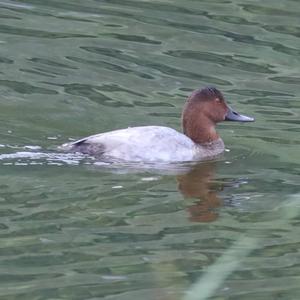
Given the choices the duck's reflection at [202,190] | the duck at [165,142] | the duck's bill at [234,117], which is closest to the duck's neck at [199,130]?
the duck at [165,142]

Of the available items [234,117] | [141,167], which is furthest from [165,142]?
[234,117]

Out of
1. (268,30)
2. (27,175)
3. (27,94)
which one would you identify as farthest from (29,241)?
(268,30)

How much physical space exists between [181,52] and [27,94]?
2551mm

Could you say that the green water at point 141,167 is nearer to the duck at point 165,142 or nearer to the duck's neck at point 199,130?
the duck at point 165,142

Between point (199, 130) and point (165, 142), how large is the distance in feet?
2.96

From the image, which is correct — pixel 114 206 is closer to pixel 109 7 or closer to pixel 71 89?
pixel 71 89

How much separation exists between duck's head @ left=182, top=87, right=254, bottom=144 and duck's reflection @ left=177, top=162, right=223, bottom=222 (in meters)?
0.68

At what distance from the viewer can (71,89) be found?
12.4m

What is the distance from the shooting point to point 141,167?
9883 mm

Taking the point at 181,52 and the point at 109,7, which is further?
the point at 109,7

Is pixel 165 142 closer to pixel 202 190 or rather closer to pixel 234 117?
pixel 202 190

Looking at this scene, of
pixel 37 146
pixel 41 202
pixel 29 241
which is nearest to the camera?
pixel 29 241

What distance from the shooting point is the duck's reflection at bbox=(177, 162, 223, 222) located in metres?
8.48

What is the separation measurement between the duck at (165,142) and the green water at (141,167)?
7.0 inches
